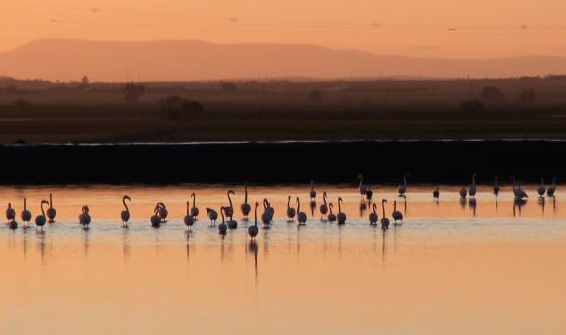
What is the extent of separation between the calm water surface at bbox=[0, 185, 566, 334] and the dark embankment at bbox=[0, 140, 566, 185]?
19.0 meters

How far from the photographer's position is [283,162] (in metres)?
78.2

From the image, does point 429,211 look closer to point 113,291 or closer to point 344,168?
point 113,291

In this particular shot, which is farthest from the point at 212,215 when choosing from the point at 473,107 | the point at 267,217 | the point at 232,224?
the point at 473,107

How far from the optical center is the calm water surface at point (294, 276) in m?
26.1

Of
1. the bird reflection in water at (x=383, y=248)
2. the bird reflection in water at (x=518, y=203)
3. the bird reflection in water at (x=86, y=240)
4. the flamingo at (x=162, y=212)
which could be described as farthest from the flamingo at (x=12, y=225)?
the bird reflection in water at (x=518, y=203)

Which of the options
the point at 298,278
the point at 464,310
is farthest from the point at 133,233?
the point at 464,310

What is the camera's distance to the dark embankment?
218 ft

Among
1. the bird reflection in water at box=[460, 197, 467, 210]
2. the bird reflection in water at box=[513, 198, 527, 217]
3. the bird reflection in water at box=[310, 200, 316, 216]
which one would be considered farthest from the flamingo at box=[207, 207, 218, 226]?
the bird reflection in water at box=[513, 198, 527, 217]

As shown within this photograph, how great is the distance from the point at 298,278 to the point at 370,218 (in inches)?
425

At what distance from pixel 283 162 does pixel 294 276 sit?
46.6 meters

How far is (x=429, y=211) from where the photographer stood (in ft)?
154

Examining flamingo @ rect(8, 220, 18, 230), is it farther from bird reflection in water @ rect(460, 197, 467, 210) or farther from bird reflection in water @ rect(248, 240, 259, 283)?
bird reflection in water @ rect(460, 197, 467, 210)

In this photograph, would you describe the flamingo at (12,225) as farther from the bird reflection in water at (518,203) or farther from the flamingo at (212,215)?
the bird reflection in water at (518,203)

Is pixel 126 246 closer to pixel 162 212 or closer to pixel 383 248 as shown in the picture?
pixel 162 212
